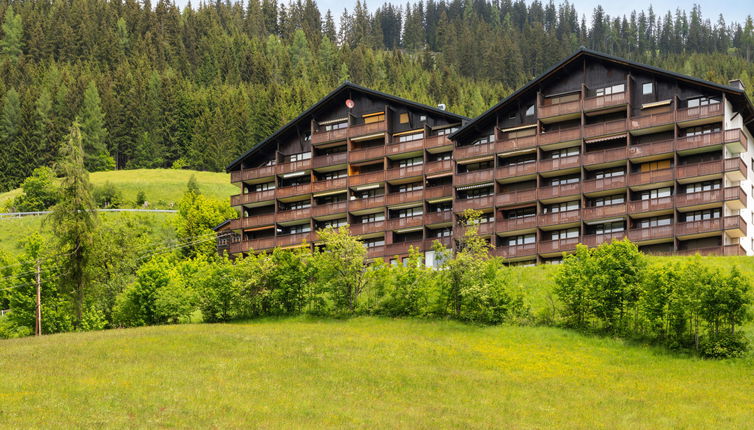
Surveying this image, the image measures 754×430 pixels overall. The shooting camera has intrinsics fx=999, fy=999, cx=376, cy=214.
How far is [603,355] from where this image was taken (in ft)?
202

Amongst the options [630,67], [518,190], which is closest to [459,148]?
[518,190]

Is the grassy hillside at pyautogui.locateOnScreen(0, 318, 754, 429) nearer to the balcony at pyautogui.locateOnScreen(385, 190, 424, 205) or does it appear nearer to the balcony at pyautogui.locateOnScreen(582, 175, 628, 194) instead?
the balcony at pyautogui.locateOnScreen(582, 175, 628, 194)

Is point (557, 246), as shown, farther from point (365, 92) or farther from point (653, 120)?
point (365, 92)

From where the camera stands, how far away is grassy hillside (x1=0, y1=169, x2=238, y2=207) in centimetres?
16438

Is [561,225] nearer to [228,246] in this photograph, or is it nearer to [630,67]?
[630,67]

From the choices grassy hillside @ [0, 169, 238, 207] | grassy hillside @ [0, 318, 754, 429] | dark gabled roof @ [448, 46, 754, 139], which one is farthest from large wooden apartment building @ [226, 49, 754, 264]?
grassy hillside @ [0, 169, 238, 207]

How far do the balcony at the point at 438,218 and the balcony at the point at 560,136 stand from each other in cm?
1203

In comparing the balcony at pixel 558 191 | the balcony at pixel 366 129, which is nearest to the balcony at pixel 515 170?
the balcony at pixel 558 191

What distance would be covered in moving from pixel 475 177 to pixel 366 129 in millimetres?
14803

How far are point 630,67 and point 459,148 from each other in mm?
17740

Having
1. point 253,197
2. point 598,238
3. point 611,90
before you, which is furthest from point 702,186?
point 253,197

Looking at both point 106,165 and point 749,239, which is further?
point 106,165

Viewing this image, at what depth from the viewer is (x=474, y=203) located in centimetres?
9512

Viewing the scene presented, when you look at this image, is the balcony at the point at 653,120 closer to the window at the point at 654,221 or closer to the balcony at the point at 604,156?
the balcony at the point at 604,156
